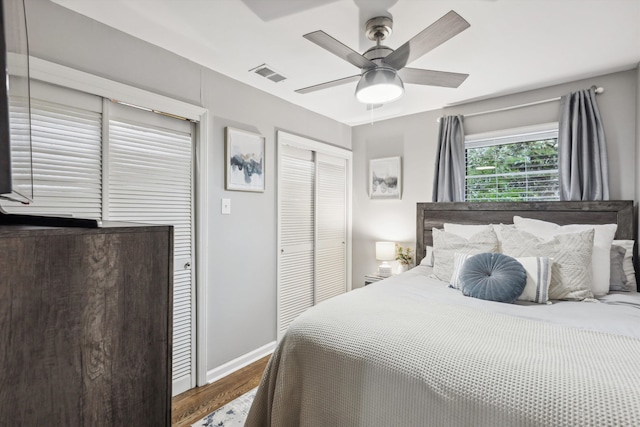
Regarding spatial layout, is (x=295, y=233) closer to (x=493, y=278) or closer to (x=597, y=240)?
(x=493, y=278)

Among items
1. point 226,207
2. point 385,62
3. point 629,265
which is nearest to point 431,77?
point 385,62

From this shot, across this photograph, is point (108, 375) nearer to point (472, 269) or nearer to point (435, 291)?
point (435, 291)

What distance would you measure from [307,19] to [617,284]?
8.99ft

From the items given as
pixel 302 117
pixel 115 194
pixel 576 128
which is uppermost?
pixel 302 117

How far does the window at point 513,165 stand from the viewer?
2.95 metres

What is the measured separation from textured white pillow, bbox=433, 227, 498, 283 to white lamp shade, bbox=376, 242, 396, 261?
0.92 m

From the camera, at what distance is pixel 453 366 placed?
1.13m

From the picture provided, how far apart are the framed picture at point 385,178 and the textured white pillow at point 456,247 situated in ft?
4.01

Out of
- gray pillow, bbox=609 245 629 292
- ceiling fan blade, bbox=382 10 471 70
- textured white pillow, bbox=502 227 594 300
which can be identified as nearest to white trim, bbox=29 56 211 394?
ceiling fan blade, bbox=382 10 471 70

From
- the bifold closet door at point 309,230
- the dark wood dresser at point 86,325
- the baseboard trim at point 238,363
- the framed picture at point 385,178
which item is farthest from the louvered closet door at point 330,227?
the dark wood dresser at point 86,325

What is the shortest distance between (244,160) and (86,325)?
2.21 m

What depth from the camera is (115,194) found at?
202 cm

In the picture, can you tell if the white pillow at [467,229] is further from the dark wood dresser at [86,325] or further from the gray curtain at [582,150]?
the dark wood dresser at [86,325]

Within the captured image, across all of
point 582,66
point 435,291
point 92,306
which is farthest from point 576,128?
point 92,306
